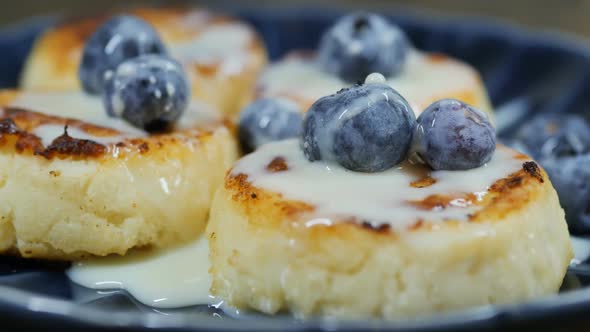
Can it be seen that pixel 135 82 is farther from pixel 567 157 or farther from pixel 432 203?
pixel 567 157

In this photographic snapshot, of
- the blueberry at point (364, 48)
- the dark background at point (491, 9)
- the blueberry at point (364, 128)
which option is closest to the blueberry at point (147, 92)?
the blueberry at point (364, 128)

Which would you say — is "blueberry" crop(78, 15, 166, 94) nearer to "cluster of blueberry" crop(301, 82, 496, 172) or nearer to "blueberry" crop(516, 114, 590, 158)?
"cluster of blueberry" crop(301, 82, 496, 172)

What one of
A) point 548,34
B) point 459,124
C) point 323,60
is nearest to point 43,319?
point 459,124

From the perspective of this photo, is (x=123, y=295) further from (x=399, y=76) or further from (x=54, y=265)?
(x=399, y=76)

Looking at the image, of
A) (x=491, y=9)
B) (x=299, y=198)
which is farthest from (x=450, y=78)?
(x=491, y=9)

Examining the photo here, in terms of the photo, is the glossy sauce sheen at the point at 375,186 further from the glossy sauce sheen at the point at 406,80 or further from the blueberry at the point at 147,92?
the glossy sauce sheen at the point at 406,80
